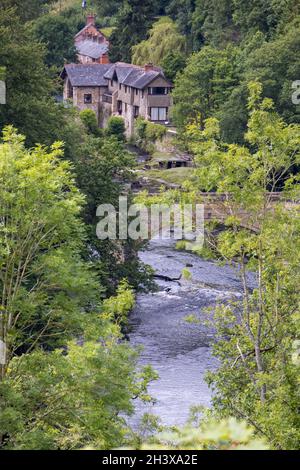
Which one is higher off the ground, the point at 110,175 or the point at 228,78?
the point at 228,78

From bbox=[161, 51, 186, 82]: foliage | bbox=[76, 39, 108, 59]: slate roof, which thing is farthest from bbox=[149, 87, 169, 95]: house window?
bbox=[76, 39, 108, 59]: slate roof

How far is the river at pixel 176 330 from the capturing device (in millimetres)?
32250

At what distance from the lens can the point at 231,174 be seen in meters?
21.5

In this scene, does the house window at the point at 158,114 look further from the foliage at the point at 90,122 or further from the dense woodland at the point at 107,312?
the dense woodland at the point at 107,312

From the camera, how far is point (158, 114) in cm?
8262

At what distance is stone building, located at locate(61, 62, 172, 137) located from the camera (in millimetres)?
82250

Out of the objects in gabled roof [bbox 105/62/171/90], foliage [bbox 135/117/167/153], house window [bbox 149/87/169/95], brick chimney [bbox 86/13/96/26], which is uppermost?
brick chimney [bbox 86/13/96/26]

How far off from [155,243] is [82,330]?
33932 millimetres

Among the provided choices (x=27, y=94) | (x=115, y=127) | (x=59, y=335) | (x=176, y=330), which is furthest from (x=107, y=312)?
(x=115, y=127)

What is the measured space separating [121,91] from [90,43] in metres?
19.5

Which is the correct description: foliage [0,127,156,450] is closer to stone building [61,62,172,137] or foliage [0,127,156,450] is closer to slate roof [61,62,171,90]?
stone building [61,62,172,137]

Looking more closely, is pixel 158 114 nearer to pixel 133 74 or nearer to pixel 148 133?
pixel 133 74
